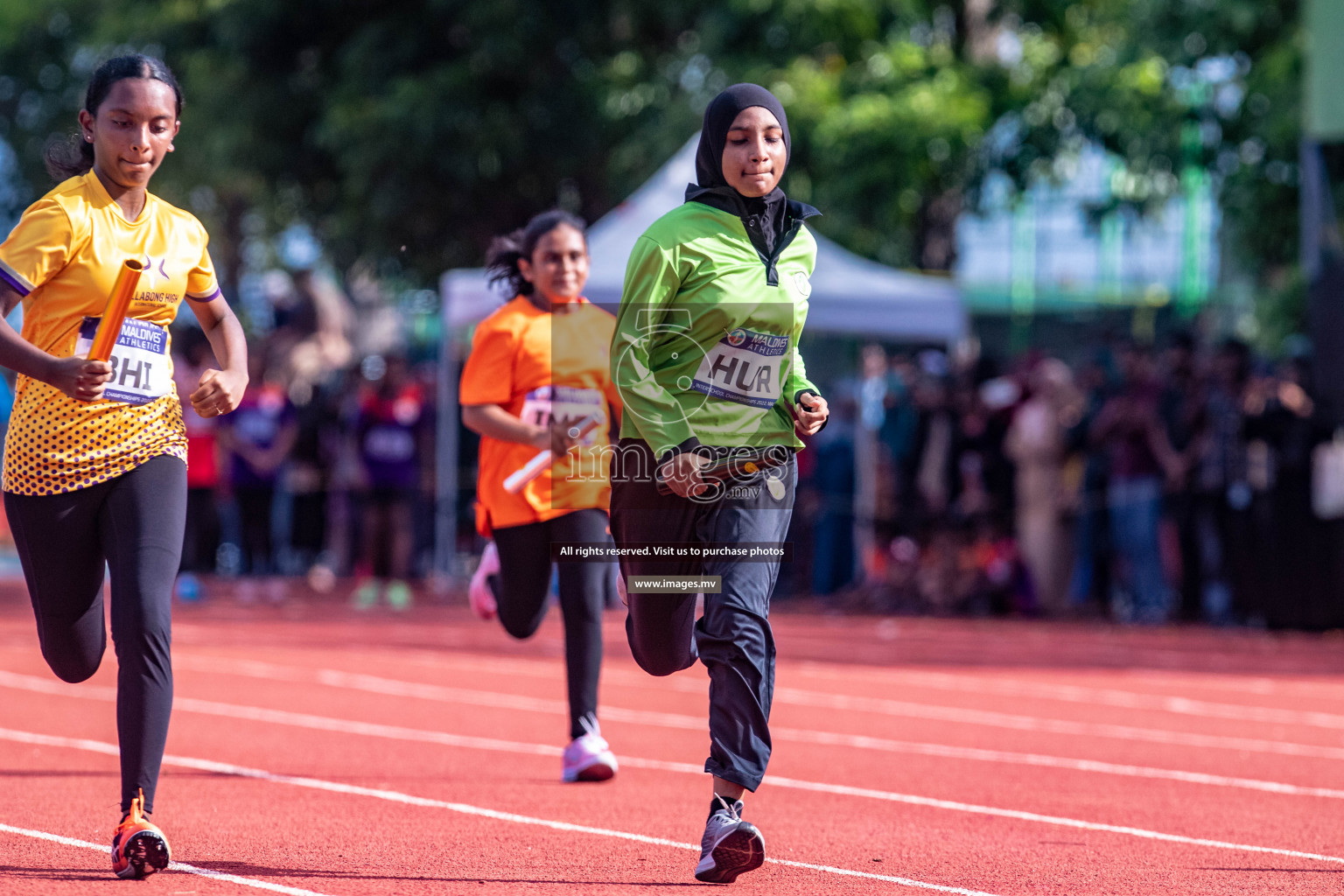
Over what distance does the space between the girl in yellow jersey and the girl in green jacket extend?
3.88 feet

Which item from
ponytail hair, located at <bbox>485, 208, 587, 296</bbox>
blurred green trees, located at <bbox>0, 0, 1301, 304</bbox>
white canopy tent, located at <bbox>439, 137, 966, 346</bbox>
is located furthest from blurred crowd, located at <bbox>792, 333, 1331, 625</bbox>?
ponytail hair, located at <bbox>485, 208, 587, 296</bbox>

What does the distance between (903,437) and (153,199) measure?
38.6ft

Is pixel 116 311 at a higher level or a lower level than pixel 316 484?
higher

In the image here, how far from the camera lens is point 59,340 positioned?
5.05m

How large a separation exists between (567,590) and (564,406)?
70cm

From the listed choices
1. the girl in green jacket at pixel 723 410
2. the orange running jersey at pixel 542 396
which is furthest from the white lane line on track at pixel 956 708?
the girl in green jacket at pixel 723 410

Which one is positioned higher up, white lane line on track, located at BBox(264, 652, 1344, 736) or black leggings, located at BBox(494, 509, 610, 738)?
black leggings, located at BBox(494, 509, 610, 738)

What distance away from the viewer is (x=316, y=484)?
60.1ft

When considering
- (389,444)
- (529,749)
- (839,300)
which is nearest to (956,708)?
(529,749)

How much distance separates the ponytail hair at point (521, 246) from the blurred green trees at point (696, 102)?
35.4 feet

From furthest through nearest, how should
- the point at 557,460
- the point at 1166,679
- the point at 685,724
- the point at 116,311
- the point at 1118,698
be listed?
the point at 1166,679
the point at 1118,698
the point at 685,724
the point at 557,460
the point at 116,311

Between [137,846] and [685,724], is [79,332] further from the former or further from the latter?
[685,724]

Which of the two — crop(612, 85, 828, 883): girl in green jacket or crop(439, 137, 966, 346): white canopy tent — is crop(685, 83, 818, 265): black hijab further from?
crop(439, 137, 966, 346): white canopy tent

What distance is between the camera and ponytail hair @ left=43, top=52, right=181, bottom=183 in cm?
503
